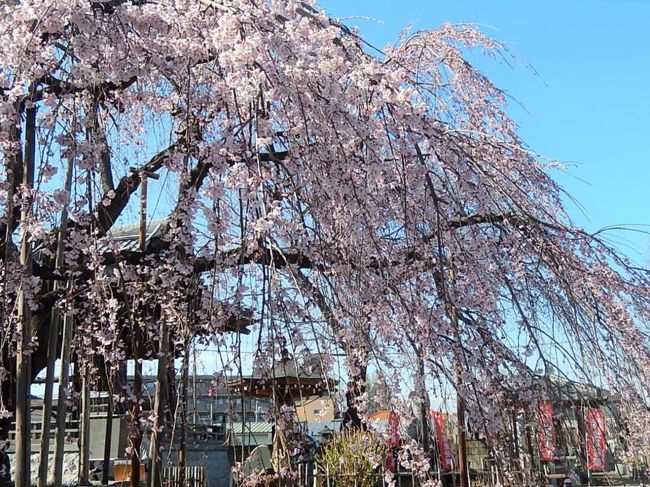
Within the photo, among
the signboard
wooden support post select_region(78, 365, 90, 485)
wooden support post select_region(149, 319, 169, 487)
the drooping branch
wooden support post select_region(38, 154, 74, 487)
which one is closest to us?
the signboard

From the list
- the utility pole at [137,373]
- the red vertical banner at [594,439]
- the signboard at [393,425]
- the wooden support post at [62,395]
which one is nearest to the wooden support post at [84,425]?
the wooden support post at [62,395]

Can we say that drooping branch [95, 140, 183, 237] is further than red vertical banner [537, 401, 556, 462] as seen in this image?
Yes

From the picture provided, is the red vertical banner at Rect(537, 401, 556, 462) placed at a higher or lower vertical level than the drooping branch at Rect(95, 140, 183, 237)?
lower

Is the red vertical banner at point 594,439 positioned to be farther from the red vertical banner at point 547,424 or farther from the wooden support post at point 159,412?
the wooden support post at point 159,412

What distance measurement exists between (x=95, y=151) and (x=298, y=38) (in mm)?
911

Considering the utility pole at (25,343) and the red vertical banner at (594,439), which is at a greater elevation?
the utility pole at (25,343)

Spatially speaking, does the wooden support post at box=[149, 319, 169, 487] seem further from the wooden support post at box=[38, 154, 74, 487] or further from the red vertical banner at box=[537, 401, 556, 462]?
the red vertical banner at box=[537, 401, 556, 462]

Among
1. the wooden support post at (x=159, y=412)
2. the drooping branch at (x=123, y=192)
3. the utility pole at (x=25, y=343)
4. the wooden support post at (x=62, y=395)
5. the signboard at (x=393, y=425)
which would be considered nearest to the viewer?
the utility pole at (x=25, y=343)

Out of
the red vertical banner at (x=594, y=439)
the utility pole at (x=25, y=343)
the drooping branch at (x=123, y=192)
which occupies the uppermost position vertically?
the drooping branch at (x=123, y=192)

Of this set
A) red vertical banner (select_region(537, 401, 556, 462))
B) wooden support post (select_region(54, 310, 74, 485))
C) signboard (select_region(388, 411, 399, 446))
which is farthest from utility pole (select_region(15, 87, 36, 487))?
red vertical banner (select_region(537, 401, 556, 462))

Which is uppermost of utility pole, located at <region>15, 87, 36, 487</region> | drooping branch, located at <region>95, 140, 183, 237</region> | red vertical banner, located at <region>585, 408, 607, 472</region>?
drooping branch, located at <region>95, 140, 183, 237</region>

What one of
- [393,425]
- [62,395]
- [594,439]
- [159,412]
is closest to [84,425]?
[62,395]

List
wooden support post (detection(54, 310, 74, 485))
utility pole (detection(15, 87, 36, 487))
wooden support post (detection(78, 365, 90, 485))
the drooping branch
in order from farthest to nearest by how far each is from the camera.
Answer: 1. wooden support post (detection(78, 365, 90, 485))
2. wooden support post (detection(54, 310, 74, 485))
3. the drooping branch
4. utility pole (detection(15, 87, 36, 487))

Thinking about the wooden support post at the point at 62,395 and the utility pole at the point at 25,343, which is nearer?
the utility pole at the point at 25,343
